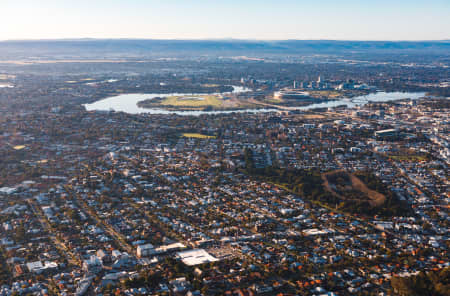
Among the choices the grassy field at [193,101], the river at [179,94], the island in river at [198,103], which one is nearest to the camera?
the river at [179,94]

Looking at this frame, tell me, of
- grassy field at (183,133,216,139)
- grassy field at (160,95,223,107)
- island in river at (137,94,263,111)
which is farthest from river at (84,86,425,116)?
grassy field at (183,133,216,139)

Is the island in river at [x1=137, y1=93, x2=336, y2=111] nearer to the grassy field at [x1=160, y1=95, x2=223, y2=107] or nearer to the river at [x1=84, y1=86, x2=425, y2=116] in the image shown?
the grassy field at [x1=160, y1=95, x2=223, y2=107]

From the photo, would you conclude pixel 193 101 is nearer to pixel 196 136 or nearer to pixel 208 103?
pixel 208 103

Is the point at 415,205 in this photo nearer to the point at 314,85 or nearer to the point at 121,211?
the point at 121,211

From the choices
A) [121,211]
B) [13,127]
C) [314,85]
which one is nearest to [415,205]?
[121,211]

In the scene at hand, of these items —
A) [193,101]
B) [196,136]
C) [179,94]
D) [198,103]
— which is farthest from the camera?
[179,94]

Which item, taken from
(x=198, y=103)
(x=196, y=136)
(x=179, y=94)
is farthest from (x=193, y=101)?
(x=196, y=136)

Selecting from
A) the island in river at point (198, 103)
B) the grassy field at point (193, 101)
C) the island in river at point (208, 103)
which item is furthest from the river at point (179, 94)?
the grassy field at point (193, 101)

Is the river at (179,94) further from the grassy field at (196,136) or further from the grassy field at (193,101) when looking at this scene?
the grassy field at (196,136)

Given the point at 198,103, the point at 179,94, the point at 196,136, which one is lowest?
the point at 196,136
